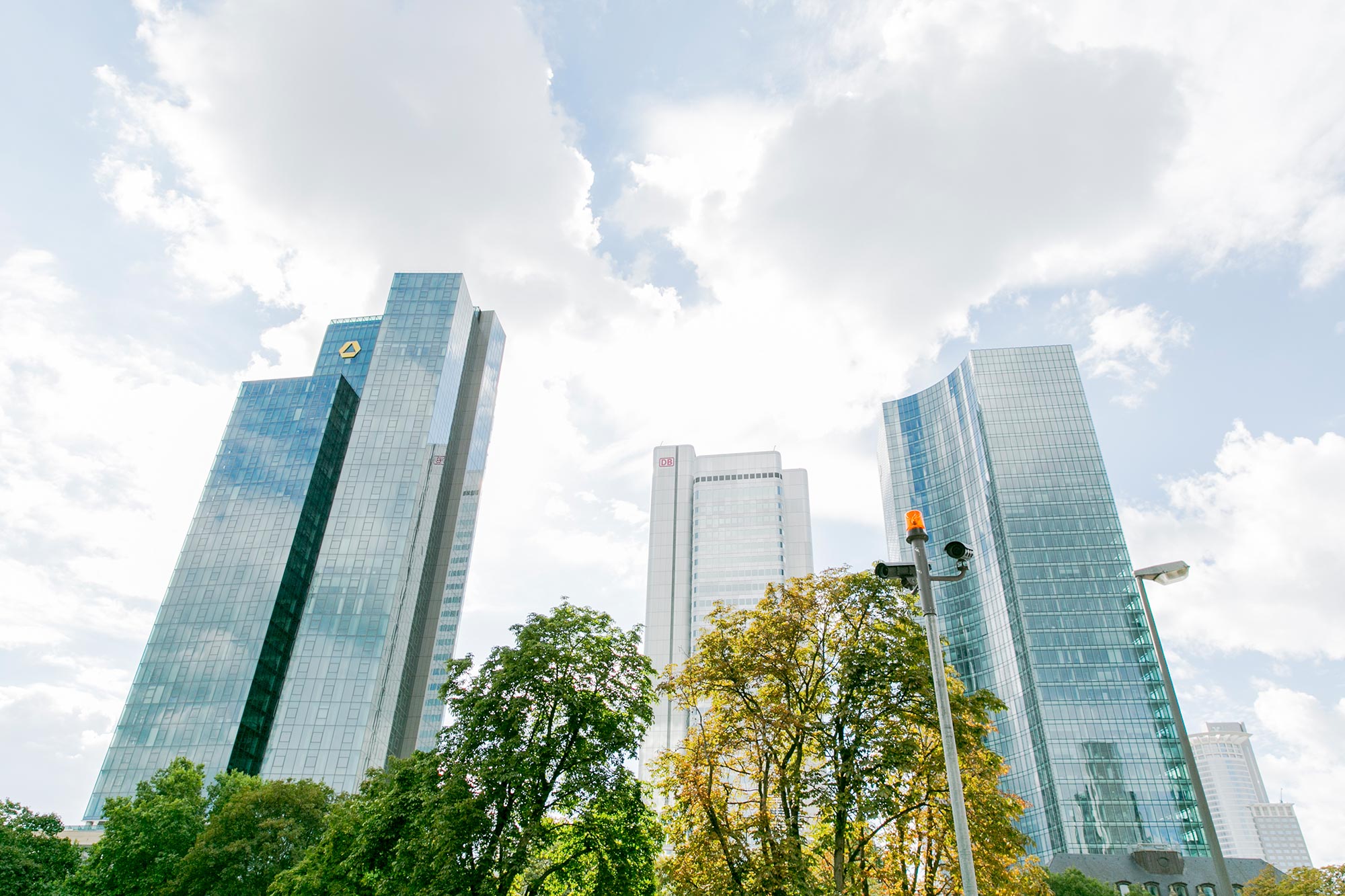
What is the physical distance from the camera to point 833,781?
24859mm

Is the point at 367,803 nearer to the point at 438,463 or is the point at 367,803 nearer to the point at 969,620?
the point at 438,463

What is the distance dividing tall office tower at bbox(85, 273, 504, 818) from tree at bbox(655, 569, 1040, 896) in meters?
80.2

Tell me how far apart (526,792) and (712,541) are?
153948mm

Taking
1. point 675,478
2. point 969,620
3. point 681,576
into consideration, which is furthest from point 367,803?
point 675,478

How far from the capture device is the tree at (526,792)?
27266 mm

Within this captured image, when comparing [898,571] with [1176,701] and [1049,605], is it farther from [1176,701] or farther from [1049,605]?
[1049,605]

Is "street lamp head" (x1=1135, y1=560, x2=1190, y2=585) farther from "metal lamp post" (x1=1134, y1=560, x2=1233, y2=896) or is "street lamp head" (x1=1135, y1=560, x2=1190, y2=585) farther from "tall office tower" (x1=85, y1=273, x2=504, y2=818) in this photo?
"tall office tower" (x1=85, y1=273, x2=504, y2=818)

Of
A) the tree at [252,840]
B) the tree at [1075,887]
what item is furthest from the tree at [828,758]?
the tree at [1075,887]

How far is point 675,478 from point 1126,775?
11437cm

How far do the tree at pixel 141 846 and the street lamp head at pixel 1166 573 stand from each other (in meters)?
52.0

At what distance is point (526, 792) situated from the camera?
93.5ft

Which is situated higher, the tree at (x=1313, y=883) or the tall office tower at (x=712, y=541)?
the tall office tower at (x=712, y=541)

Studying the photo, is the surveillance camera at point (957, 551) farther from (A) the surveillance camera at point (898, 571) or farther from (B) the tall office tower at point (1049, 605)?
(B) the tall office tower at point (1049, 605)

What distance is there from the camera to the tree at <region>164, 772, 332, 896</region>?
4200cm
